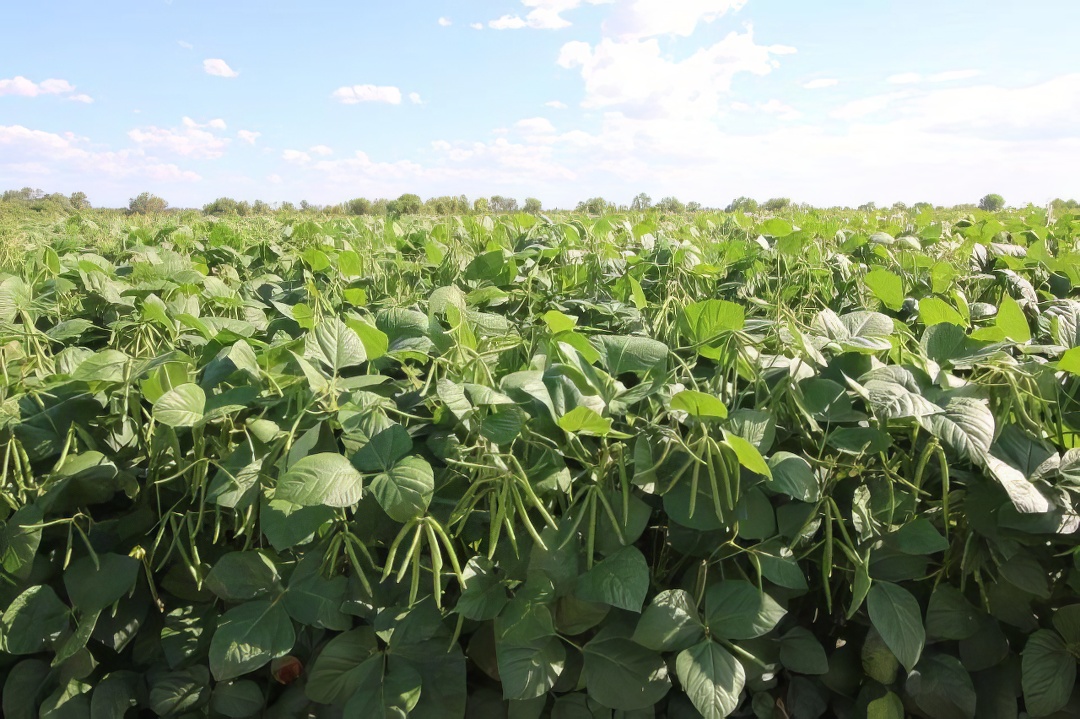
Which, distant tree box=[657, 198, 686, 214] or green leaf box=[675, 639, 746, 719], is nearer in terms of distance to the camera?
green leaf box=[675, 639, 746, 719]

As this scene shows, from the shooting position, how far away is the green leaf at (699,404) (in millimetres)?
1019

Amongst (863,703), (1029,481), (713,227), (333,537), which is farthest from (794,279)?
(713,227)

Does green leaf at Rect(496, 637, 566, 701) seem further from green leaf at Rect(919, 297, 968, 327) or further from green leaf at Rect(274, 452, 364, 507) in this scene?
green leaf at Rect(919, 297, 968, 327)

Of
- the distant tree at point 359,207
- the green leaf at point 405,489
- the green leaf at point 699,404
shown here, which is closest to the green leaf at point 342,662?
the green leaf at point 405,489

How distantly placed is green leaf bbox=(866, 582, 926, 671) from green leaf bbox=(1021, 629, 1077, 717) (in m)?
0.28

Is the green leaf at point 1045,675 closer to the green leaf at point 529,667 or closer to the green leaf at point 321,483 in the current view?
the green leaf at point 529,667

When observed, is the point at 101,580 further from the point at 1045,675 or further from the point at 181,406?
the point at 1045,675

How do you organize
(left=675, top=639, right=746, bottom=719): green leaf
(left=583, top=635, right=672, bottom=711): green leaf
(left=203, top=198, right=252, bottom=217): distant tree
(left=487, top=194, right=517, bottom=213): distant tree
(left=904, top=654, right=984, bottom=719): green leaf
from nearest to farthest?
(left=675, top=639, right=746, bottom=719): green leaf → (left=583, top=635, right=672, bottom=711): green leaf → (left=904, top=654, right=984, bottom=719): green leaf → (left=487, top=194, right=517, bottom=213): distant tree → (left=203, top=198, right=252, bottom=217): distant tree

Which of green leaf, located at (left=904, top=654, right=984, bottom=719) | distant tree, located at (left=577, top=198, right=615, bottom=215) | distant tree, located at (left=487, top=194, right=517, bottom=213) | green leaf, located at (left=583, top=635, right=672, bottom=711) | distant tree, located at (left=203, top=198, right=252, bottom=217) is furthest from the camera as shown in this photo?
distant tree, located at (left=203, top=198, right=252, bottom=217)

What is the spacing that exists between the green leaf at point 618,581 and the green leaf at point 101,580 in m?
0.88

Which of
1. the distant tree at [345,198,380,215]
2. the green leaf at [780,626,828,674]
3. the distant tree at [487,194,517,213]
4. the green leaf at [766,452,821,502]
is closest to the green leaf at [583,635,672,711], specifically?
the green leaf at [780,626,828,674]

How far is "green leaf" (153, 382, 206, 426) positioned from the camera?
1.11m

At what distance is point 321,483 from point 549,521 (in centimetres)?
34

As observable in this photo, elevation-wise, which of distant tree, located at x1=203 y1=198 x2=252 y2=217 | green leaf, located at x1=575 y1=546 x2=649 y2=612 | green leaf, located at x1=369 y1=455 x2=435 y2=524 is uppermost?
distant tree, located at x1=203 y1=198 x2=252 y2=217
